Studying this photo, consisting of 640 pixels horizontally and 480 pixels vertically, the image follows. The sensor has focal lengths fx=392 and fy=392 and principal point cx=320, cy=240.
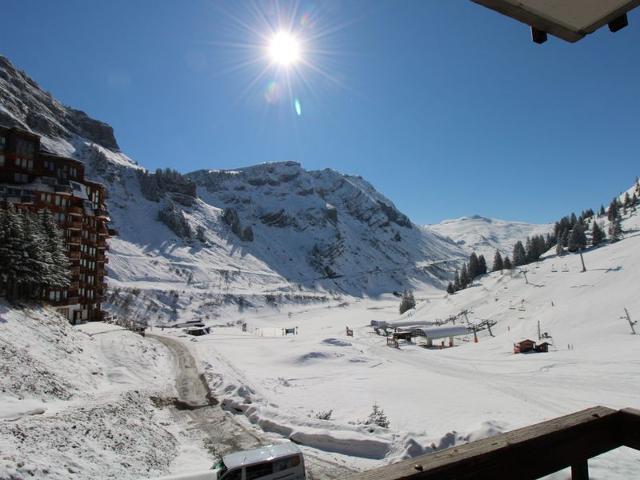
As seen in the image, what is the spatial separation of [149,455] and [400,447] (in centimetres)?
1140

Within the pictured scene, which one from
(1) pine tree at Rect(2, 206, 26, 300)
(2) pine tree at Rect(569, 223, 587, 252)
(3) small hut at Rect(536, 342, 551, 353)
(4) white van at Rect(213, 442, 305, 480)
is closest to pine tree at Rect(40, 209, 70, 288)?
(1) pine tree at Rect(2, 206, 26, 300)

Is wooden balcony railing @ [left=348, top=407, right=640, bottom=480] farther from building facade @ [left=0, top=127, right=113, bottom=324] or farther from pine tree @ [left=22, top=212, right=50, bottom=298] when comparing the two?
building facade @ [left=0, top=127, right=113, bottom=324]

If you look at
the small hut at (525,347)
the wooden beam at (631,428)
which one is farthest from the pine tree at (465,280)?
the wooden beam at (631,428)

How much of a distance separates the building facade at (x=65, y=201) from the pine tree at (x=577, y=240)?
11773 cm

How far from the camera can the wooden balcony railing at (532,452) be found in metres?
2.11

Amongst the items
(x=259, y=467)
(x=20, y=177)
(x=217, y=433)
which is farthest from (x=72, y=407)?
(x=20, y=177)

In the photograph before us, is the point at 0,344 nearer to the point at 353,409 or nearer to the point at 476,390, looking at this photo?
the point at 353,409

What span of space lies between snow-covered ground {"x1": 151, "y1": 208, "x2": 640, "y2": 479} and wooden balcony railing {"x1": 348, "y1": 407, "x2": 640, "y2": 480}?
217 centimetres

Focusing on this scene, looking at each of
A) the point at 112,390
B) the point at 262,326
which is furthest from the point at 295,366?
the point at 262,326

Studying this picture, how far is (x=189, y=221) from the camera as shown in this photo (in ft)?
611

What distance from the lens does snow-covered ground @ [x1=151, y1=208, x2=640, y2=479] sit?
2064cm

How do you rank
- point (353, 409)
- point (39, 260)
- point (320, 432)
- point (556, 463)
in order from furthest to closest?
point (39, 260)
point (353, 409)
point (320, 432)
point (556, 463)

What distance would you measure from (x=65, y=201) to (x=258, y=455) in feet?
173

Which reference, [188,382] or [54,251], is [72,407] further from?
[54,251]
